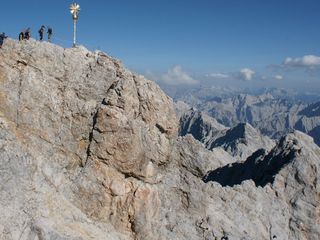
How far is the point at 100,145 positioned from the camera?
51.5 metres

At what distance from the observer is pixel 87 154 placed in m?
51.6

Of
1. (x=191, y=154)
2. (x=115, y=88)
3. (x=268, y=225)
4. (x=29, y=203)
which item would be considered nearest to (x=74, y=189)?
(x=29, y=203)

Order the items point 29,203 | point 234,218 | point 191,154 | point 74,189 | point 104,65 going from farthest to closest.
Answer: point 234,218 < point 191,154 < point 104,65 < point 74,189 < point 29,203

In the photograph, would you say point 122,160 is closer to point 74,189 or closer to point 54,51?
point 74,189

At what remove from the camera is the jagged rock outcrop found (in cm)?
4450

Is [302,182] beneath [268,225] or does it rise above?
above

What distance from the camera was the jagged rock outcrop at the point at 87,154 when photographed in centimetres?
4450

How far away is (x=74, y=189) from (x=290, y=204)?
139 ft

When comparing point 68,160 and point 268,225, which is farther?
point 268,225

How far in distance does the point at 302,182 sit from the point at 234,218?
1715 cm

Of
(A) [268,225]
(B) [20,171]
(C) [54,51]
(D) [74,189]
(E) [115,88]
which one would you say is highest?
(C) [54,51]

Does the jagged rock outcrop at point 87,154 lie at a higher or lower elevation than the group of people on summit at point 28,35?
lower

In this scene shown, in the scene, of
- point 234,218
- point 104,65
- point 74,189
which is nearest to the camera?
point 74,189

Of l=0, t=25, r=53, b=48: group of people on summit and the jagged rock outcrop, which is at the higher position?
l=0, t=25, r=53, b=48: group of people on summit
